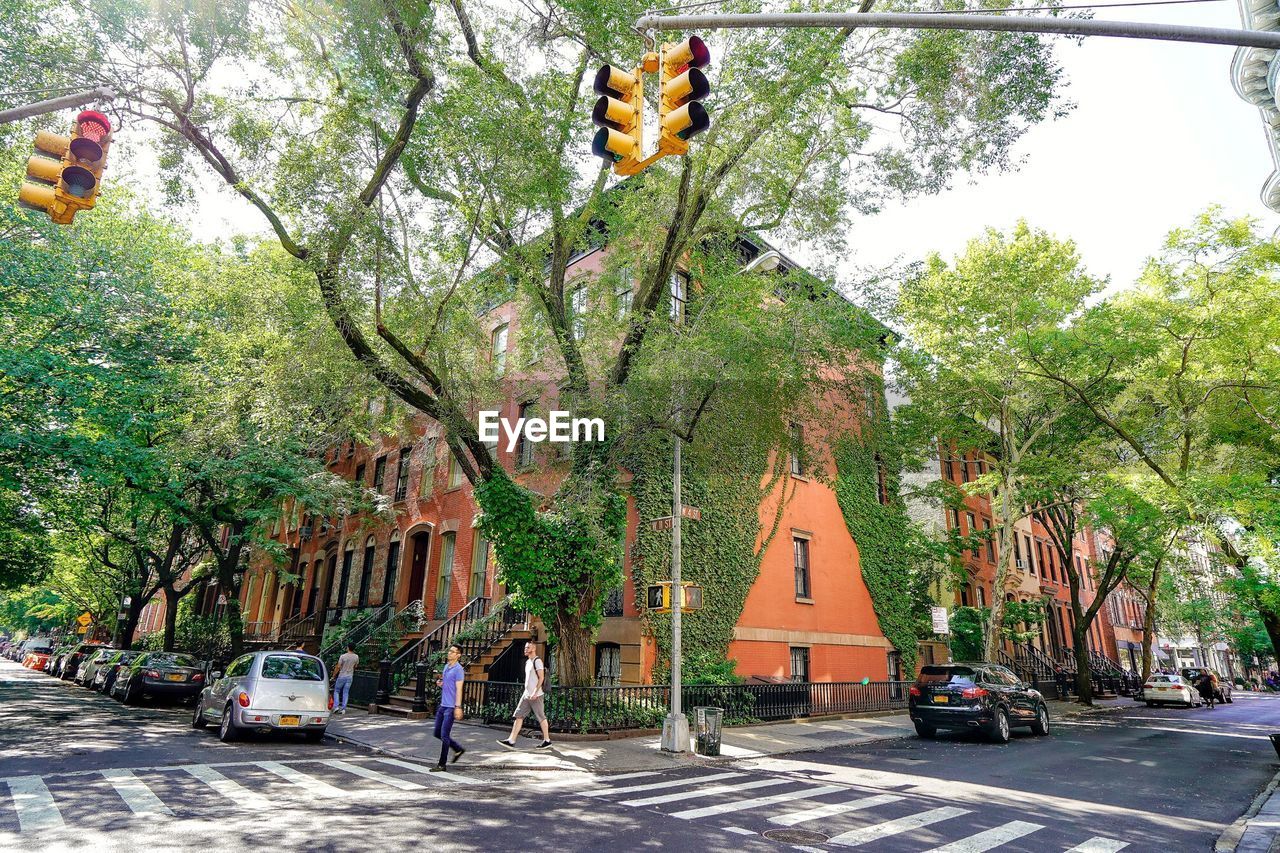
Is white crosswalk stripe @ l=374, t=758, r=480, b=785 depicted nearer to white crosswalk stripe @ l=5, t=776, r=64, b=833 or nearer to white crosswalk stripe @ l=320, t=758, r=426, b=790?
white crosswalk stripe @ l=320, t=758, r=426, b=790

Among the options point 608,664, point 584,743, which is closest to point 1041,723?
point 608,664

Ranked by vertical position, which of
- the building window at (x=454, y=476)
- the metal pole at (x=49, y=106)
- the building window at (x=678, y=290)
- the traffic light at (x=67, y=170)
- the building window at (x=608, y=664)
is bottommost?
the building window at (x=608, y=664)

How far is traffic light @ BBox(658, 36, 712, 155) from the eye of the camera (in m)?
5.30

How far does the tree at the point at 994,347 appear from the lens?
21656 mm

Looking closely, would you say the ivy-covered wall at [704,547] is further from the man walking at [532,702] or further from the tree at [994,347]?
the tree at [994,347]

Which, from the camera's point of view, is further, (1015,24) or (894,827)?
(894,827)

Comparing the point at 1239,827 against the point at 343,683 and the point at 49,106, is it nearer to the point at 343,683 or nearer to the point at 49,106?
the point at 49,106

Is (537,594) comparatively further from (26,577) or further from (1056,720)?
(26,577)

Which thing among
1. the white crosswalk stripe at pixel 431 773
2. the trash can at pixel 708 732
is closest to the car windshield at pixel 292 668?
the white crosswalk stripe at pixel 431 773

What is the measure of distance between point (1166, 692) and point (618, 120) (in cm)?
3864

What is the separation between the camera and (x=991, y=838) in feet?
Answer: 23.8

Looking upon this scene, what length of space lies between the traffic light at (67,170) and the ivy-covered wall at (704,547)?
12.1m

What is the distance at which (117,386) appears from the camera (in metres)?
16.8

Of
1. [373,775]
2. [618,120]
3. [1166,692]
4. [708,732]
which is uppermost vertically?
[618,120]
